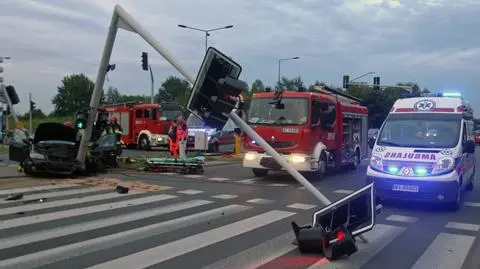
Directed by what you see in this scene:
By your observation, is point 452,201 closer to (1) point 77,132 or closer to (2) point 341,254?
(2) point 341,254

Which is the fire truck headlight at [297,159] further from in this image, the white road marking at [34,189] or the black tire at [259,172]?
the white road marking at [34,189]

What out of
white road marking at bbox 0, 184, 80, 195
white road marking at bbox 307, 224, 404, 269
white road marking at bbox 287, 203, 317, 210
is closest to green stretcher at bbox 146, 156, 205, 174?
white road marking at bbox 0, 184, 80, 195

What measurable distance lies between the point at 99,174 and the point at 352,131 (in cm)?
917

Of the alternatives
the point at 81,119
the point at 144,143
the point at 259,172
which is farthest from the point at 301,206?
the point at 144,143

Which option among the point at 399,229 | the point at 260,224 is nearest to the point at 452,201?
the point at 399,229

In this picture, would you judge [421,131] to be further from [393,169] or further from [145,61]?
[145,61]

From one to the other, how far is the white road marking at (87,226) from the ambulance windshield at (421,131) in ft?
15.1

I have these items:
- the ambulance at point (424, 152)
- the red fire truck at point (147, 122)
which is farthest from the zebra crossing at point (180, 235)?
the red fire truck at point (147, 122)

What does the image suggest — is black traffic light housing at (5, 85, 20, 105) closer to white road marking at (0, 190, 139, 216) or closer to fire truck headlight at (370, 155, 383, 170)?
white road marking at (0, 190, 139, 216)

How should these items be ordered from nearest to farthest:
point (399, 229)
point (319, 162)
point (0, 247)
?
point (0, 247) → point (399, 229) → point (319, 162)

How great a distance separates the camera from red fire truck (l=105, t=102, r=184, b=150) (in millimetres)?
31391

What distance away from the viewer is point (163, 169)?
17.4 m

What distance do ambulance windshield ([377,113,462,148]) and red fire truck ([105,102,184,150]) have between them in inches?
784

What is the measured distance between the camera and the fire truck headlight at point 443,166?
10383 millimetres
